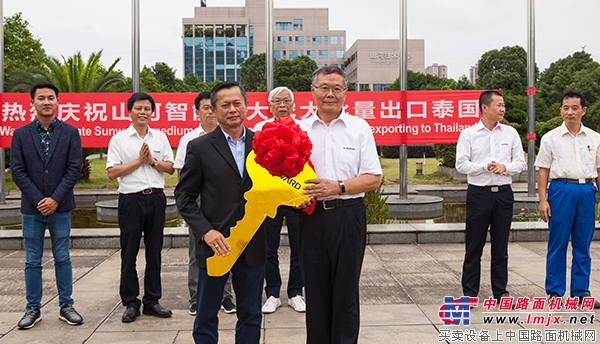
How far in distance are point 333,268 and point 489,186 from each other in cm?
227

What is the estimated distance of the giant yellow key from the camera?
2.96 meters

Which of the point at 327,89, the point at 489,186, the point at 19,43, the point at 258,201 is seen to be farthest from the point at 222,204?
the point at 19,43

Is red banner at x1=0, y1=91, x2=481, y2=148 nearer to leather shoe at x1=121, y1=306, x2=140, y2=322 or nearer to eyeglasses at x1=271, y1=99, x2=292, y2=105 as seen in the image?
eyeglasses at x1=271, y1=99, x2=292, y2=105

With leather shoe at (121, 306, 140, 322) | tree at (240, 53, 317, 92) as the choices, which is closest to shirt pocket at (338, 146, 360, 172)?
leather shoe at (121, 306, 140, 322)

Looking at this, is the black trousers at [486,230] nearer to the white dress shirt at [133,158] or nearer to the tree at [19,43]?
the white dress shirt at [133,158]

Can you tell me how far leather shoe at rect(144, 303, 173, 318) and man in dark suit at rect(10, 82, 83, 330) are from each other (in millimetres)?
550

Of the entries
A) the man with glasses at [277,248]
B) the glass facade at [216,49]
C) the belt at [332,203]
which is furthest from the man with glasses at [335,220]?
the glass facade at [216,49]

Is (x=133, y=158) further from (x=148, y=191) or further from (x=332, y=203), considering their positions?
(x=332, y=203)

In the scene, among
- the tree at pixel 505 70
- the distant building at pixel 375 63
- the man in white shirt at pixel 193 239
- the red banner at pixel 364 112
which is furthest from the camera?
the distant building at pixel 375 63

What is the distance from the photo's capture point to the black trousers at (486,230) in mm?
4953

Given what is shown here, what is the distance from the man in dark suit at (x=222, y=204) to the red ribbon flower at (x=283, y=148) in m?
0.42

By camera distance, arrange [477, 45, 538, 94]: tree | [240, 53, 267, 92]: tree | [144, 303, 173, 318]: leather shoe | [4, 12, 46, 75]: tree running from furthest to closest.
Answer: [240, 53, 267, 92]: tree
[477, 45, 538, 94]: tree
[4, 12, 46, 75]: tree
[144, 303, 173, 318]: leather shoe

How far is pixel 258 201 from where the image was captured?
306 centimetres

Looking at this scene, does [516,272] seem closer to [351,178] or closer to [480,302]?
[480,302]
